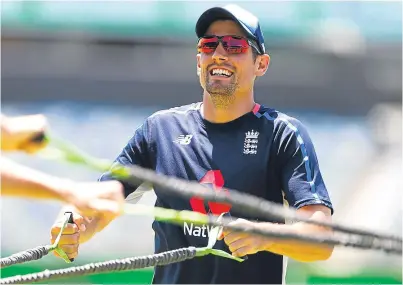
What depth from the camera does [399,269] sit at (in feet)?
28.7

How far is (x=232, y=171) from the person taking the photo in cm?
396

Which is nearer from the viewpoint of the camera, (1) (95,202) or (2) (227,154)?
(1) (95,202)

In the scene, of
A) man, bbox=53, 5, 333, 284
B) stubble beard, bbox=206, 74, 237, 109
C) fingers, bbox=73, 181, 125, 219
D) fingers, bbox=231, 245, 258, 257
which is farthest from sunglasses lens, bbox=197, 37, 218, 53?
fingers, bbox=73, 181, 125, 219

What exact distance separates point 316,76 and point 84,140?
9.57ft

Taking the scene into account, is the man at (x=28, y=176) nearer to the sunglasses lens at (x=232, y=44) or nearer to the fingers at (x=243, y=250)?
the fingers at (x=243, y=250)

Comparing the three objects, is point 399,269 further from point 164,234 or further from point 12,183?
point 12,183

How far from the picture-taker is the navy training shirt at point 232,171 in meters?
3.84

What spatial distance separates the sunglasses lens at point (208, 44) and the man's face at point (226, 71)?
0.02m

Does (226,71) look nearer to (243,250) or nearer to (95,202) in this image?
(243,250)

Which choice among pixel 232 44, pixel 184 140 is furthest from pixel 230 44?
pixel 184 140

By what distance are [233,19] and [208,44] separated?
15 centimetres

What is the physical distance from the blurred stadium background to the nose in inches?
243

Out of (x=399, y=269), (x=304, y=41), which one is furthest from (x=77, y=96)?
(x=399, y=269)

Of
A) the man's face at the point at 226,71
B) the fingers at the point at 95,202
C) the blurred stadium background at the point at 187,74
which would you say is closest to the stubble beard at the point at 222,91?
the man's face at the point at 226,71
